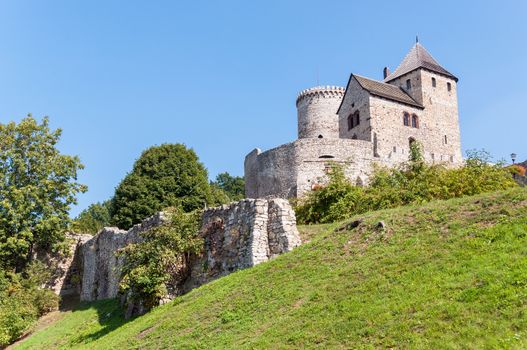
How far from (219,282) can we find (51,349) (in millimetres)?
6678

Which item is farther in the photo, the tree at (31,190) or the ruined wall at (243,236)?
the tree at (31,190)

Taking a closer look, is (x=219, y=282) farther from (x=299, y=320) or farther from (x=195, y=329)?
(x=299, y=320)

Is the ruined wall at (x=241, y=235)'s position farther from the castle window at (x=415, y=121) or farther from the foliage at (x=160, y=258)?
the castle window at (x=415, y=121)

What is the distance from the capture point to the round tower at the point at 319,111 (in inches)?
2002

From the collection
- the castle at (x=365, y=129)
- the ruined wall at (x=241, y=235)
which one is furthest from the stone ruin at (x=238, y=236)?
the castle at (x=365, y=129)

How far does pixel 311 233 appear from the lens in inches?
744

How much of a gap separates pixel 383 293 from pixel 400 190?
11958 millimetres

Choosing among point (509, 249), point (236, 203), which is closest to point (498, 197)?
Answer: point (509, 249)

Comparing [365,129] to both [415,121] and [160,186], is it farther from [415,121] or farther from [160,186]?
[160,186]

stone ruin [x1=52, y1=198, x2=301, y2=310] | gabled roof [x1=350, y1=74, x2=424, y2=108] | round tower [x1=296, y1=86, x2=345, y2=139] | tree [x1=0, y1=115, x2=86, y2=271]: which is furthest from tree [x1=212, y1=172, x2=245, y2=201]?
stone ruin [x1=52, y1=198, x2=301, y2=310]

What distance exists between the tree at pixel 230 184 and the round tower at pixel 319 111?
23155mm

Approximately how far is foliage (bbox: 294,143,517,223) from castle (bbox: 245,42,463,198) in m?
9.11

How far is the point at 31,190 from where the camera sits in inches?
1166

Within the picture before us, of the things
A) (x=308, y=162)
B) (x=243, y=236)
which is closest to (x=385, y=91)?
(x=308, y=162)
